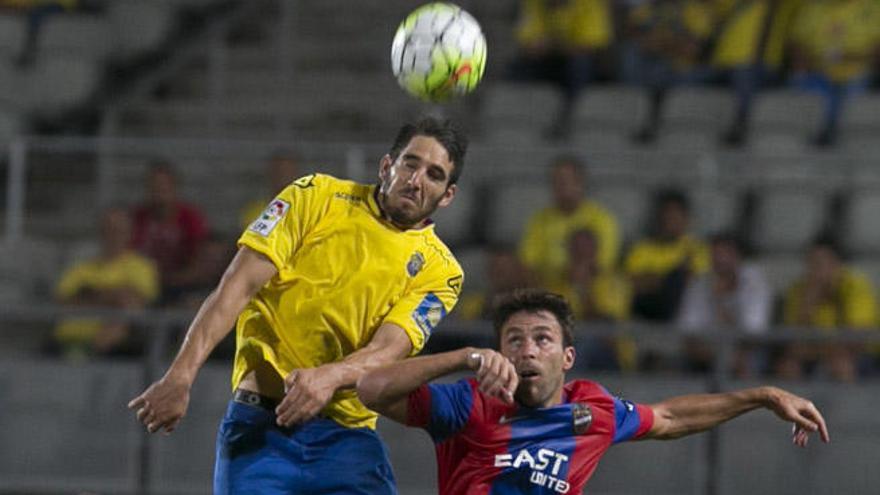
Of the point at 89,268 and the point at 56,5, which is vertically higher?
the point at 56,5

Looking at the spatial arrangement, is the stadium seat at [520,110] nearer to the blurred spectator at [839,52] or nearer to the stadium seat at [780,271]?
the blurred spectator at [839,52]

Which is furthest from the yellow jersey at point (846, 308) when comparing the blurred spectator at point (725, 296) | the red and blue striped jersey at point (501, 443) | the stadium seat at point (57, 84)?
the stadium seat at point (57, 84)

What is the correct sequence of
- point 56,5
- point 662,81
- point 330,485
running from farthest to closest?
point 56,5, point 662,81, point 330,485

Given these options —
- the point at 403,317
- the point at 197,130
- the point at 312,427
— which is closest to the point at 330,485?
the point at 312,427

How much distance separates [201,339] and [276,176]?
543cm

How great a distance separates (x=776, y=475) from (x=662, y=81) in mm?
3831

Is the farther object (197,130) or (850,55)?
(197,130)

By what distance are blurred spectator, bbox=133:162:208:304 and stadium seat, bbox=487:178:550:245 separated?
178cm

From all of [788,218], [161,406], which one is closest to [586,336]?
[788,218]

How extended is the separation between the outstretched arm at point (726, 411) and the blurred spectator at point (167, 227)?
5.04m

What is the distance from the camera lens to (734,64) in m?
12.6

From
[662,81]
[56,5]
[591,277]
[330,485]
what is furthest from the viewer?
[56,5]

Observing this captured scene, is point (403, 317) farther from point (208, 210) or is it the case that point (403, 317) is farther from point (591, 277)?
point (208, 210)

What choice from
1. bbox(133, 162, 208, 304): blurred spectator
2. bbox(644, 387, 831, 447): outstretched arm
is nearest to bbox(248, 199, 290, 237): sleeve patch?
bbox(644, 387, 831, 447): outstretched arm
